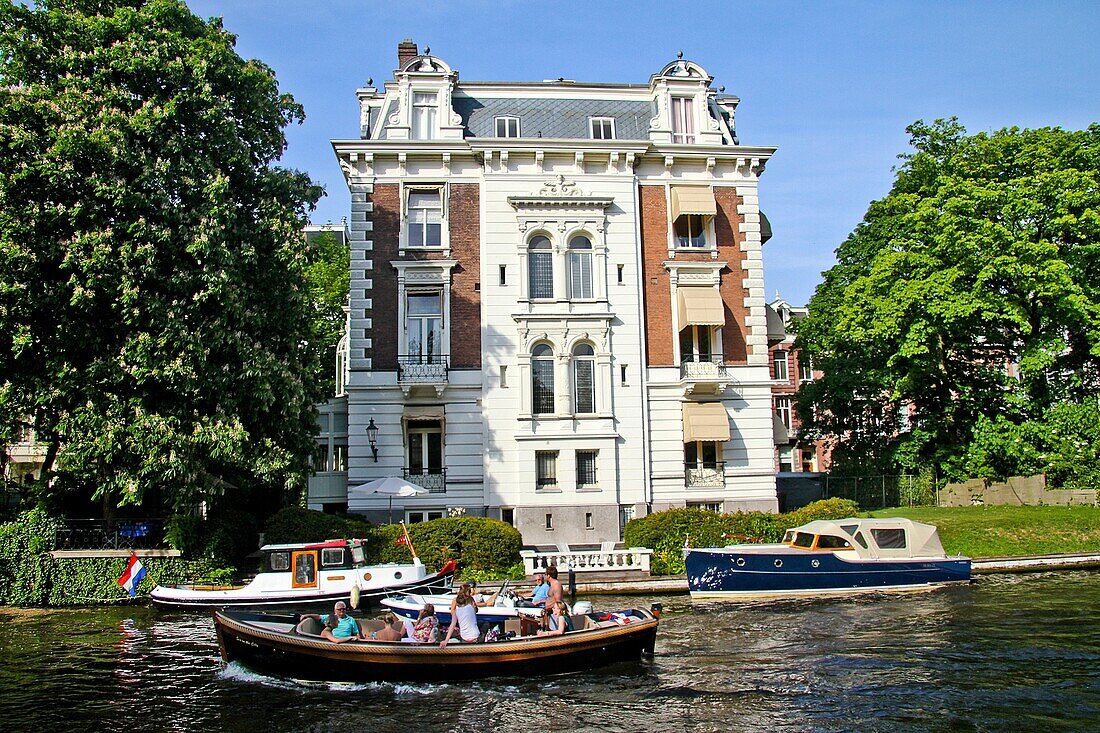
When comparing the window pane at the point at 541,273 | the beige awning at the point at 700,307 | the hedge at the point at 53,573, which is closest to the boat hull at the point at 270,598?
the hedge at the point at 53,573

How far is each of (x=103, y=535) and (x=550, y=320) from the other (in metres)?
17.8

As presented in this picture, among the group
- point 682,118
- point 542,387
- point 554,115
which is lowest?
point 542,387

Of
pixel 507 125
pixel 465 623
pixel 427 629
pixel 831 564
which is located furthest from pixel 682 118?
pixel 427 629

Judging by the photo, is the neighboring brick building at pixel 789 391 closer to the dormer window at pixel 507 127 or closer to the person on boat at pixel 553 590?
the dormer window at pixel 507 127

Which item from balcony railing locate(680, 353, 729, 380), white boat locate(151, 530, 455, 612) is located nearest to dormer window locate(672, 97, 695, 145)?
balcony railing locate(680, 353, 729, 380)

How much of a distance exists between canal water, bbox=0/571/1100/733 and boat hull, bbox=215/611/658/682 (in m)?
0.27

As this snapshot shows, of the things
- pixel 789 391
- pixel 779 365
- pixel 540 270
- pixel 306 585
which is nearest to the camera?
pixel 306 585

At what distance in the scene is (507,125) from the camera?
3656 centimetres

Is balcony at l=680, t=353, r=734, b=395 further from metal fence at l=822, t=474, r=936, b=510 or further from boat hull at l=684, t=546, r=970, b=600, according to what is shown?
boat hull at l=684, t=546, r=970, b=600

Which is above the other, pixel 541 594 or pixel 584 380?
pixel 584 380

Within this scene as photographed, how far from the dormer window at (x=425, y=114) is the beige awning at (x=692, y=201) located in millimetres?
10437

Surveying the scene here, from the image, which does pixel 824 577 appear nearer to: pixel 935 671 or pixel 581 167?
pixel 935 671

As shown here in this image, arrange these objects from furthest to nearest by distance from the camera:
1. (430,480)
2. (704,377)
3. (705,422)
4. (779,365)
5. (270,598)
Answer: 1. (779,365)
2. (704,377)
3. (705,422)
4. (430,480)
5. (270,598)

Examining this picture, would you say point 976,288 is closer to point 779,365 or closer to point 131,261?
point 779,365
